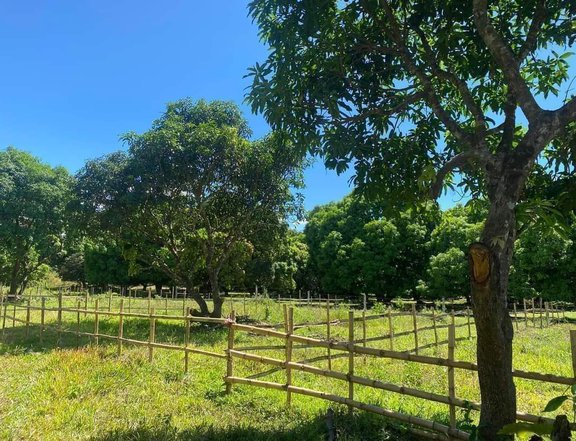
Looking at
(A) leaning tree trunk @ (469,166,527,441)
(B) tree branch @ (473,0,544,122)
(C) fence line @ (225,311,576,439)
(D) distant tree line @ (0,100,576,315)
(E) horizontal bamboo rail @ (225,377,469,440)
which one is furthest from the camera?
(D) distant tree line @ (0,100,576,315)

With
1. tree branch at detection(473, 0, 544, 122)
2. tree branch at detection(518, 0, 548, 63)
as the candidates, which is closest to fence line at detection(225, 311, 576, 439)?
tree branch at detection(473, 0, 544, 122)

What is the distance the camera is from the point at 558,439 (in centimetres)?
215

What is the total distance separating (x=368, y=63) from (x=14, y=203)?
30577 mm

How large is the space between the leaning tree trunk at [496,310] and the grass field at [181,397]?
79.6 inches

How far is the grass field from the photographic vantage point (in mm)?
5633

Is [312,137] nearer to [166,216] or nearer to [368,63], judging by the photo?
[368,63]

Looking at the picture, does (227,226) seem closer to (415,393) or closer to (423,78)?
(415,393)

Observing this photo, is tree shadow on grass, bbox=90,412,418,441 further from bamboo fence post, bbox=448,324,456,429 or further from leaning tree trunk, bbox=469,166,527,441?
leaning tree trunk, bbox=469,166,527,441

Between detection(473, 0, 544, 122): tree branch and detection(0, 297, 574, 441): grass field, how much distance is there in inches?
150

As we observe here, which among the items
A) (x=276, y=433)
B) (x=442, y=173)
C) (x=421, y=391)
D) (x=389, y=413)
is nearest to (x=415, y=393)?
(x=421, y=391)

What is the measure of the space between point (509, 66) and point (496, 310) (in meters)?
2.09

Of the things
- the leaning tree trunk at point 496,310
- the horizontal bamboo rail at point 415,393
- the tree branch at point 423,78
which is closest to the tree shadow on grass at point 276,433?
the horizontal bamboo rail at point 415,393

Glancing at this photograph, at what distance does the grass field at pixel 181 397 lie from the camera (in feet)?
18.5

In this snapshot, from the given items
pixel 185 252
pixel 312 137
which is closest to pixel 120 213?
pixel 185 252
